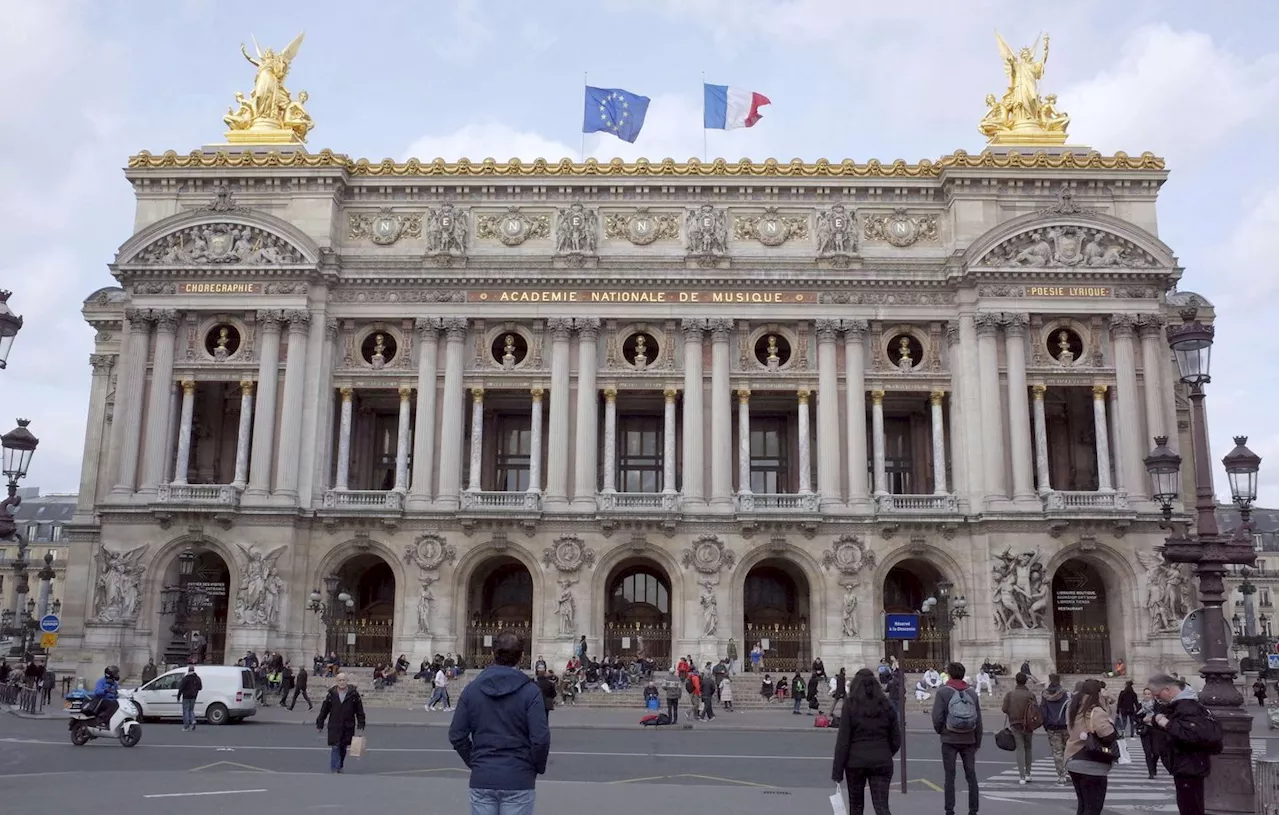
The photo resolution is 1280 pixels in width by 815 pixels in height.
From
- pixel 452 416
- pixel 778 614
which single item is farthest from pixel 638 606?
pixel 452 416

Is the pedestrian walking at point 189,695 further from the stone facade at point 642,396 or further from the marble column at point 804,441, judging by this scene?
the marble column at point 804,441

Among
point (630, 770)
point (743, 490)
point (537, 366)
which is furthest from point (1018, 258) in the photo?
point (630, 770)

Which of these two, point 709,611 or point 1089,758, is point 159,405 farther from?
point 1089,758

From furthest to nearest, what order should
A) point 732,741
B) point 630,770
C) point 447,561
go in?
point 447,561 → point 732,741 → point 630,770

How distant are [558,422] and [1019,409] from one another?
61.5 ft

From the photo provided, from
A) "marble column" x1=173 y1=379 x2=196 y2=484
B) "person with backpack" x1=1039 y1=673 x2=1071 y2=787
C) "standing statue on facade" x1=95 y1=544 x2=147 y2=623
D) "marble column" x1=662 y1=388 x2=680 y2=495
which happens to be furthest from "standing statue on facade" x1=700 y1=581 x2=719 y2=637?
"person with backpack" x1=1039 y1=673 x2=1071 y2=787

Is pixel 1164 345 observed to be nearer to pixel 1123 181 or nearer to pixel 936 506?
pixel 1123 181

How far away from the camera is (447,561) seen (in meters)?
48.3

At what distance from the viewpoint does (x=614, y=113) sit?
167 feet

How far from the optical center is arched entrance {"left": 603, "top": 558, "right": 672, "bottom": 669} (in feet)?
165

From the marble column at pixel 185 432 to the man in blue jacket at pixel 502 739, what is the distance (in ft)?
141

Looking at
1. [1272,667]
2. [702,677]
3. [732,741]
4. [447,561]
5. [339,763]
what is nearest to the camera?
[339,763]

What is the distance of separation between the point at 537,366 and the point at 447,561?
29.5ft

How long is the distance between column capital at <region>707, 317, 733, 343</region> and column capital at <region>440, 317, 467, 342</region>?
34.0 feet
